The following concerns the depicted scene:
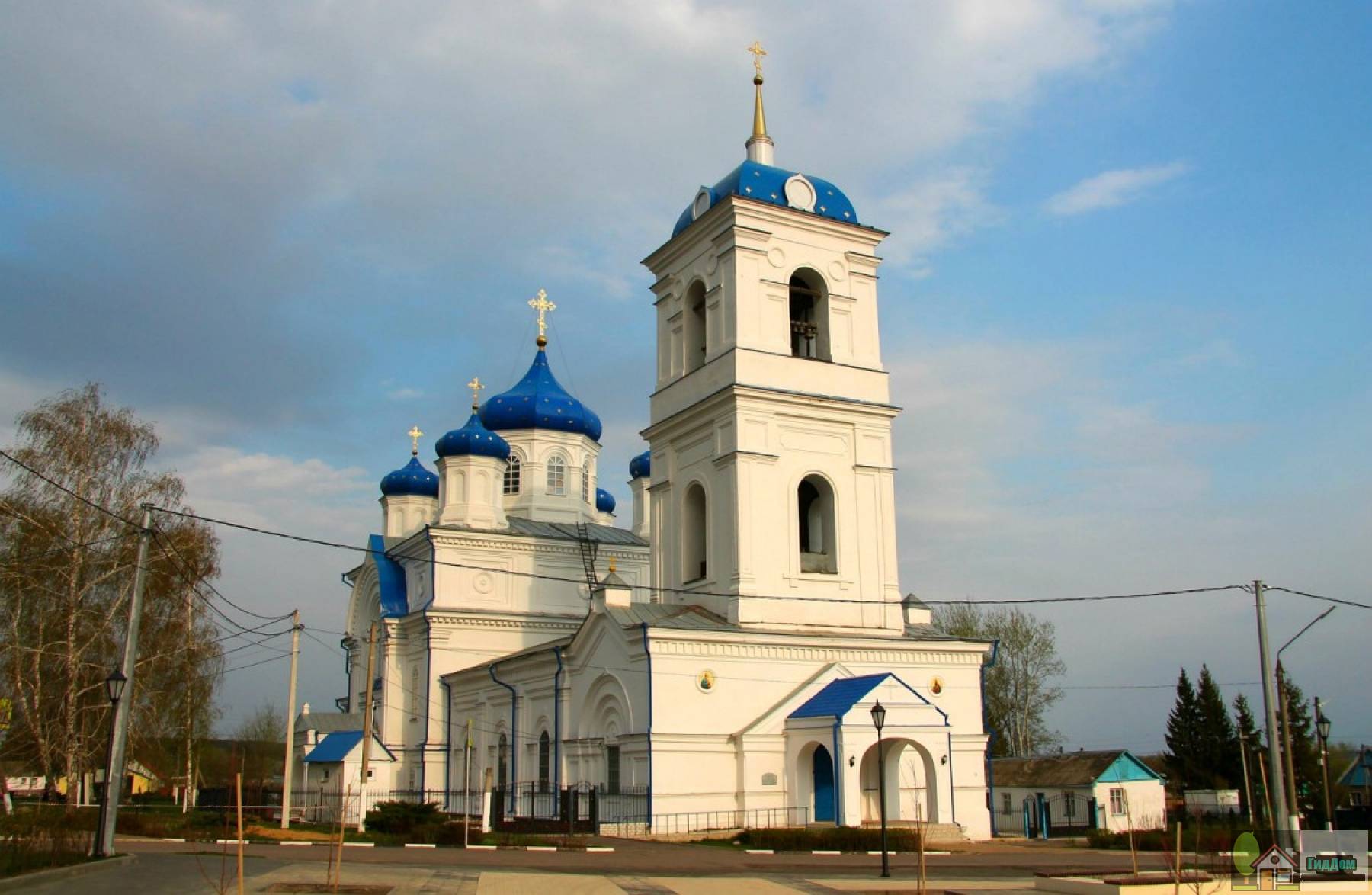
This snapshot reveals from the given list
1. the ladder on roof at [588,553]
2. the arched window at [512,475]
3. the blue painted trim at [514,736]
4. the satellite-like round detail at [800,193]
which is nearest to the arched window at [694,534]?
the blue painted trim at [514,736]

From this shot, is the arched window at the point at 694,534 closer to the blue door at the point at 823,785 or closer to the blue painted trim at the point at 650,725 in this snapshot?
the blue painted trim at the point at 650,725

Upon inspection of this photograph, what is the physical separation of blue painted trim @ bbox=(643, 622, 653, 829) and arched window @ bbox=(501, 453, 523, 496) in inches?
655

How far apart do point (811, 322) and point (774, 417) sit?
3.12m

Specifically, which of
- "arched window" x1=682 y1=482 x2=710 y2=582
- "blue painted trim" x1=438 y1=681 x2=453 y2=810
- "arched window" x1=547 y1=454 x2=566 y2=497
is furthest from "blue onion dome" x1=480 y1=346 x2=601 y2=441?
"arched window" x1=682 y1=482 x2=710 y2=582

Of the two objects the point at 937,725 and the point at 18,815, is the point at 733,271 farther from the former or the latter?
the point at 18,815

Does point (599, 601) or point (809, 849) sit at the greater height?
point (599, 601)

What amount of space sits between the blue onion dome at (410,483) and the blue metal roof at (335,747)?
919 centimetres

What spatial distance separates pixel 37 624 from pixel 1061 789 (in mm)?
25254

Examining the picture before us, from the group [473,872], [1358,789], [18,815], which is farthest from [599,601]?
[1358,789]

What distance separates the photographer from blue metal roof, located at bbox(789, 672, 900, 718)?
2298cm

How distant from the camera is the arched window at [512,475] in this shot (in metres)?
39.5

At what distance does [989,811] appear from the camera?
82.9 ft

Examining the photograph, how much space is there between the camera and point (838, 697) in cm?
2356

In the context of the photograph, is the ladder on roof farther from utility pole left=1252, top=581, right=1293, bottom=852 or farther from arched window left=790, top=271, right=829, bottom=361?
utility pole left=1252, top=581, right=1293, bottom=852
